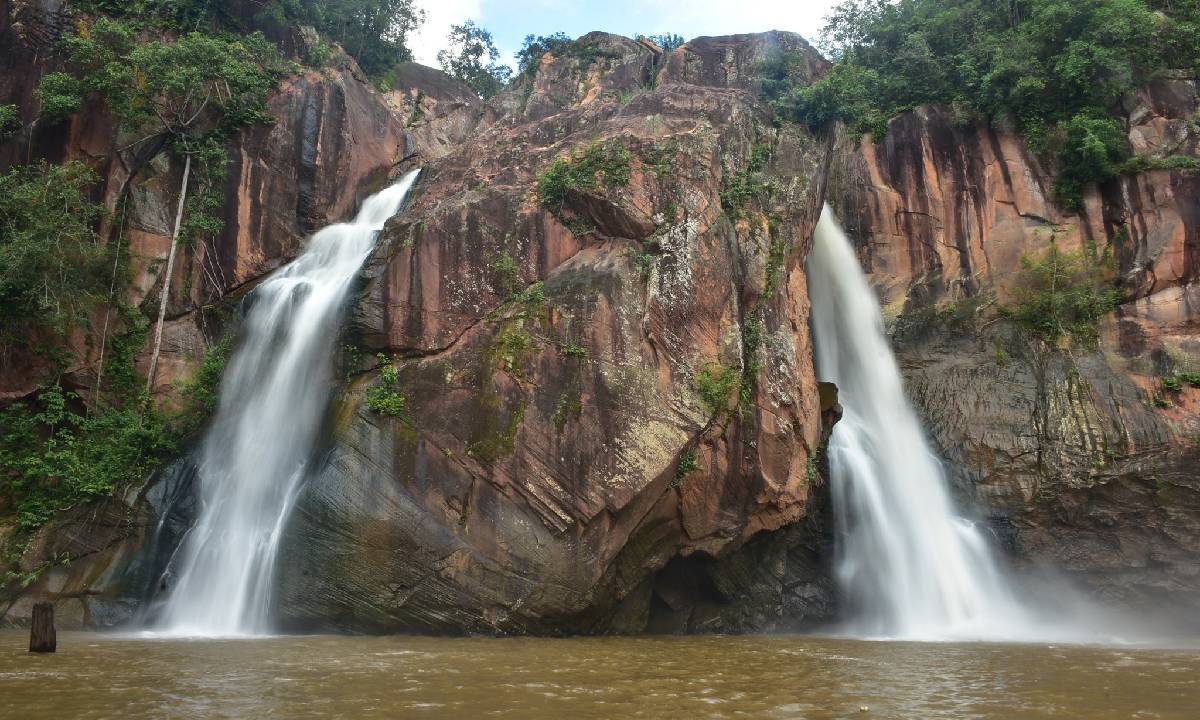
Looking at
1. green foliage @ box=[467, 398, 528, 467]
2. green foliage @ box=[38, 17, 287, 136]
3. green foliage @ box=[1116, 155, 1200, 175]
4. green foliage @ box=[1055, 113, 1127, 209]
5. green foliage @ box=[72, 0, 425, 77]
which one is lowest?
green foliage @ box=[467, 398, 528, 467]

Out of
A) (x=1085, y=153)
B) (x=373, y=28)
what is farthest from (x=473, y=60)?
(x=1085, y=153)

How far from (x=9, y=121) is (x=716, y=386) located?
19.4m

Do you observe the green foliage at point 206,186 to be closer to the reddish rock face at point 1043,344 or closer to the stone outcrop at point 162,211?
the stone outcrop at point 162,211

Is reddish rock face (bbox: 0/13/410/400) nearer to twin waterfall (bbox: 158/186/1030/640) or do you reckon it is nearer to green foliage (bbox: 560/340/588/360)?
twin waterfall (bbox: 158/186/1030/640)

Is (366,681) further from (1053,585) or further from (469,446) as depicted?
(1053,585)

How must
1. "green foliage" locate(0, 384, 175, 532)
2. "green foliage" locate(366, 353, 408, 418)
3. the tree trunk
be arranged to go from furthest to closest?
1. the tree trunk
2. "green foliage" locate(0, 384, 175, 532)
3. "green foliage" locate(366, 353, 408, 418)

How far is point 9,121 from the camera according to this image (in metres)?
18.8

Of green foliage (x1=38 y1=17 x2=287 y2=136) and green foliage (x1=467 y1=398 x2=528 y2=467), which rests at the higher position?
green foliage (x1=38 y1=17 x2=287 y2=136)

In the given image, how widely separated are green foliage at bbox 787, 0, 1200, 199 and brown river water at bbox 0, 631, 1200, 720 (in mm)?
14949

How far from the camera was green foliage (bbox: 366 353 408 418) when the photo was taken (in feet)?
45.9

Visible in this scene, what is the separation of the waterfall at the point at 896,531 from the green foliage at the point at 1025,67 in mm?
8070

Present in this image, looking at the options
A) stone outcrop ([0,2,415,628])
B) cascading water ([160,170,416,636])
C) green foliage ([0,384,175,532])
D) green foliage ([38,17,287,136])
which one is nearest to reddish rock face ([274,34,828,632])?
cascading water ([160,170,416,636])

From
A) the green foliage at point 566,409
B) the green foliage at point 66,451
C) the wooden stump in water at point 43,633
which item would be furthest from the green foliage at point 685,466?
the green foliage at point 66,451

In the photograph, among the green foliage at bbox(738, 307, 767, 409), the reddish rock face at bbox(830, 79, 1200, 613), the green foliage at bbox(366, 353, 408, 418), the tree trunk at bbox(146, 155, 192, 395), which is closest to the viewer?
the green foliage at bbox(366, 353, 408, 418)
